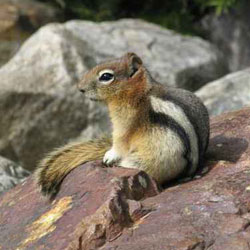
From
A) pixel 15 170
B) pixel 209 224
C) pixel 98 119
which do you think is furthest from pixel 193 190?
pixel 98 119

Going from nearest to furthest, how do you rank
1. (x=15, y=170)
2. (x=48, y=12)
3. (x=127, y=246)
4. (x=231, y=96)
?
(x=127, y=246) → (x=15, y=170) → (x=231, y=96) → (x=48, y=12)

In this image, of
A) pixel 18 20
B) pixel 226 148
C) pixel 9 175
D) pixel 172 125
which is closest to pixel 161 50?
pixel 18 20

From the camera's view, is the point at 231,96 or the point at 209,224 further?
the point at 231,96

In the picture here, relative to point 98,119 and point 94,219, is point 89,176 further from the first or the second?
point 98,119

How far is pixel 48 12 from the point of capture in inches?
537

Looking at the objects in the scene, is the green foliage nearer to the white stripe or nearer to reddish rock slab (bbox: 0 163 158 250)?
the white stripe

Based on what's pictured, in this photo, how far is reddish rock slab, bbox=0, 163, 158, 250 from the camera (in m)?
4.75

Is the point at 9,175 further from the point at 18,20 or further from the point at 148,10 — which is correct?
the point at 148,10

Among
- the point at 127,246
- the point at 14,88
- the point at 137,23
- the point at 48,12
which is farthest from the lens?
the point at 48,12

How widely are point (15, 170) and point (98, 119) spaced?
9.21ft

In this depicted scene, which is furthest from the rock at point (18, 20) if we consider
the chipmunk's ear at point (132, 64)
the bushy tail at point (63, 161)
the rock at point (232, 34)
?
the chipmunk's ear at point (132, 64)

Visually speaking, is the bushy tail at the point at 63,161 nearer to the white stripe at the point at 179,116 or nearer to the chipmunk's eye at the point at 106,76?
the chipmunk's eye at the point at 106,76

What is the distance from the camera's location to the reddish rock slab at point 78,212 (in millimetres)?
4746

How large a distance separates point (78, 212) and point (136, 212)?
41cm
